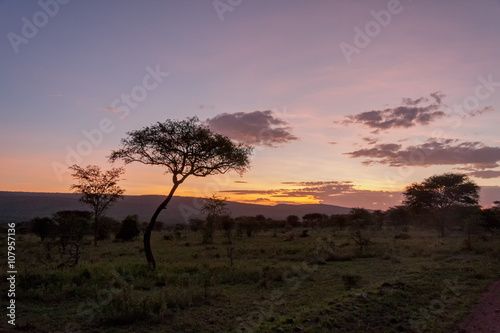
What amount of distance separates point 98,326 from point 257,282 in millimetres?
7344

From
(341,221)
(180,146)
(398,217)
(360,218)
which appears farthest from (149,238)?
(398,217)

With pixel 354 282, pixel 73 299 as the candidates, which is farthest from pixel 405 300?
pixel 73 299

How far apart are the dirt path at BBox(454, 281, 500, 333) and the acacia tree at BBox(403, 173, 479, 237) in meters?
37.8

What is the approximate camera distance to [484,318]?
920 cm

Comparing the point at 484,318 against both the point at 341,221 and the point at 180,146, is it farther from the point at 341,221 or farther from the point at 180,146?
the point at 341,221

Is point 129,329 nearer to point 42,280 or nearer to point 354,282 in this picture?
point 42,280

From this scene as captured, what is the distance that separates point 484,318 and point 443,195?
41966 mm

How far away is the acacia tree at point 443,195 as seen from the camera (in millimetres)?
45344

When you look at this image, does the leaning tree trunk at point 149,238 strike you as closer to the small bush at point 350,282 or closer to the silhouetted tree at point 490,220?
the small bush at point 350,282

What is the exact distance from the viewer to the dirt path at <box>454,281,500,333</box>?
8422mm

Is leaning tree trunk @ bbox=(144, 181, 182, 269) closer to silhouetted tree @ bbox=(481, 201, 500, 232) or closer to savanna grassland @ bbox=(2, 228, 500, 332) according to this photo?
savanna grassland @ bbox=(2, 228, 500, 332)

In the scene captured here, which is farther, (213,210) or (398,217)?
(398,217)

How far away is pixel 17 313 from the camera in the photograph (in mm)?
9070

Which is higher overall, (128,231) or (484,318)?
(484,318)
